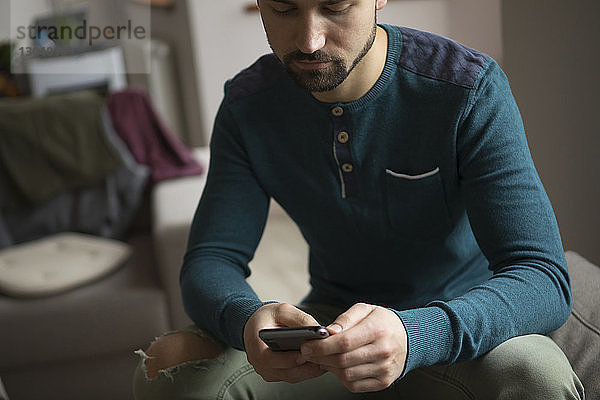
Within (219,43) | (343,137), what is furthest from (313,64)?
(219,43)

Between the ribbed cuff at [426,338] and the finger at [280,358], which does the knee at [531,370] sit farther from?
the finger at [280,358]

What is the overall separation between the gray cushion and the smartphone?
0.42m

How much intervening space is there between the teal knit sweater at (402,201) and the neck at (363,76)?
12 mm

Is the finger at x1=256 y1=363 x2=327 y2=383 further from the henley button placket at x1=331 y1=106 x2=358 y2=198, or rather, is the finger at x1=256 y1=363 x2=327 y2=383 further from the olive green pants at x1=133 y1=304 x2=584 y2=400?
the henley button placket at x1=331 y1=106 x2=358 y2=198

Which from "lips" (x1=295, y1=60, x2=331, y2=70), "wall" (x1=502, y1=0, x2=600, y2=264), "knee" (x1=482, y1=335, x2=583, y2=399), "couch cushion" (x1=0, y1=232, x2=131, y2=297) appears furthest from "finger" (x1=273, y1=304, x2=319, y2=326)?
"couch cushion" (x1=0, y1=232, x2=131, y2=297)

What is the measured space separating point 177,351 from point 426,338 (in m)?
0.38

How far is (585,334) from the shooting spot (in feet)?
3.44

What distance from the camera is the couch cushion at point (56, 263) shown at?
1.80 metres

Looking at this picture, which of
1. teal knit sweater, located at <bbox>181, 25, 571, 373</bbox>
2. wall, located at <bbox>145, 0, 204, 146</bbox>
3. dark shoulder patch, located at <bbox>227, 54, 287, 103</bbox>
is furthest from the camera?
wall, located at <bbox>145, 0, 204, 146</bbox>

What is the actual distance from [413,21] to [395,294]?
19.6 inches

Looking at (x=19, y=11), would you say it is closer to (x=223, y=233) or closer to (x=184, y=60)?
(x=184, y=60)

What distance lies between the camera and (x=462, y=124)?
1033 millimetres

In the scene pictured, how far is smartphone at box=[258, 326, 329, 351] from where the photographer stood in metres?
0.83

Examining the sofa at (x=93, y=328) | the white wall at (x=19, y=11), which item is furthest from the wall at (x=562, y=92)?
the white wall at (x=19, y=11)
